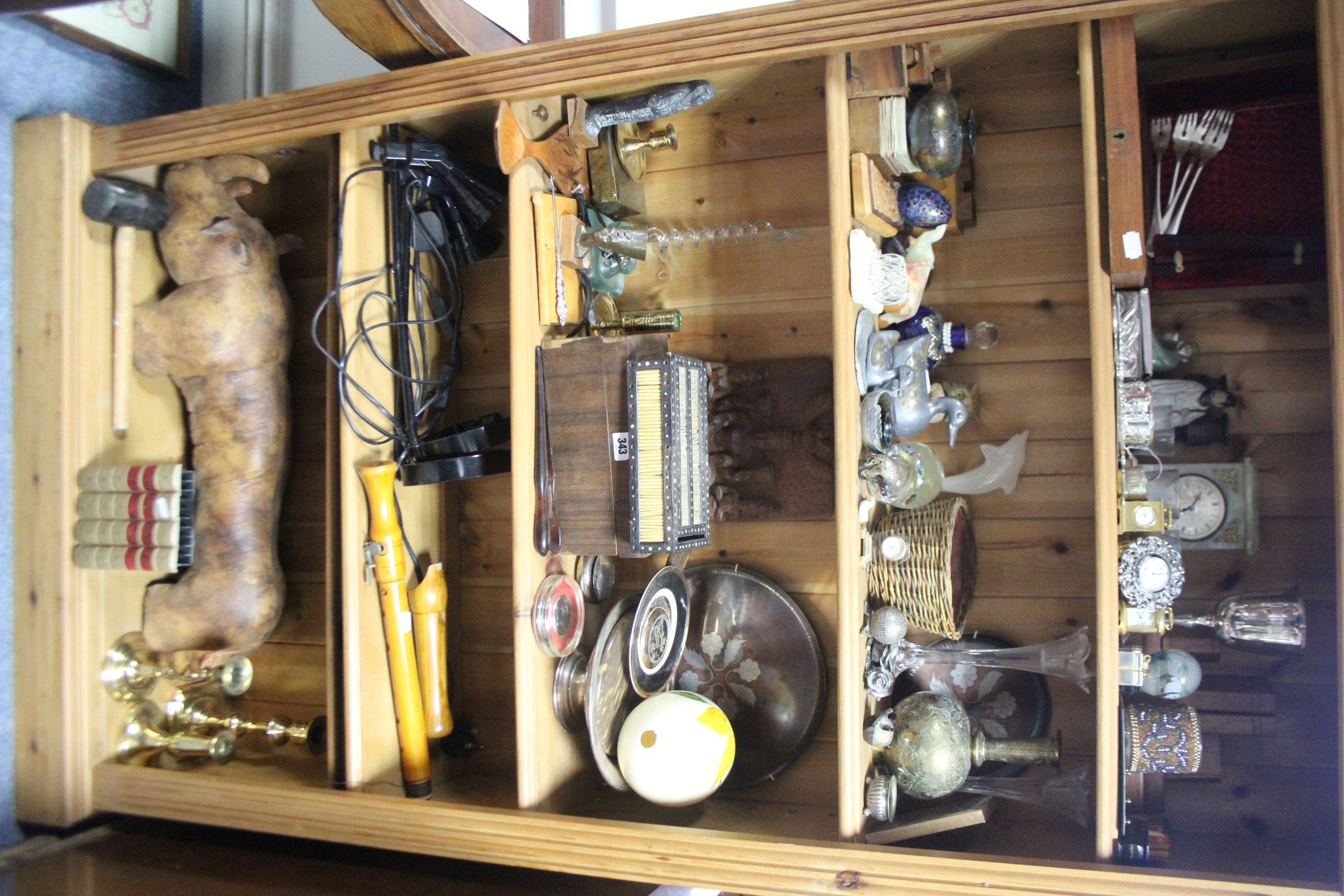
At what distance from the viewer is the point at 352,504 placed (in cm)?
150

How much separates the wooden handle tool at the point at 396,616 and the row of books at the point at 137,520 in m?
0.38

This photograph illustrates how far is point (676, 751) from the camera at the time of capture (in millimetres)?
1300

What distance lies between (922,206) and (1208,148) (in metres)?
0.41

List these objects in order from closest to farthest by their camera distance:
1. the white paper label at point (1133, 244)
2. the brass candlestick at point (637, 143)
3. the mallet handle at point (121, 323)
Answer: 1. the white paper label at point (1133, 244)
2. the brass candlestick at point (637, 143)
3. the mallet handle at point (121, 323)

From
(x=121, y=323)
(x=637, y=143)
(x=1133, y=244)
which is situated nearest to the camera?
(x=1133, y=244)

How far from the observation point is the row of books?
5.17ft

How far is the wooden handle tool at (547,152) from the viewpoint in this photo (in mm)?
1340

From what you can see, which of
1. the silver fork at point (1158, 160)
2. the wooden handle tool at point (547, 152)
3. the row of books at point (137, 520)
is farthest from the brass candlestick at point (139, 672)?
the silver fork at point (1158, 160)

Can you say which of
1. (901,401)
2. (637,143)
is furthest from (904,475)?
(637,143)

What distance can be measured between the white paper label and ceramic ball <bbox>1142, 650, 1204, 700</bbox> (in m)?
0.60

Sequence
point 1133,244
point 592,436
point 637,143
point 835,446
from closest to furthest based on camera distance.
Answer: point 1133,244
point 835,446
point 592,436
point 637,143

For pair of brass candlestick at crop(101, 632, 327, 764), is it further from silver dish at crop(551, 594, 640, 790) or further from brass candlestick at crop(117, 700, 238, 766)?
silver dish at crop(551, 594, 640, 790)

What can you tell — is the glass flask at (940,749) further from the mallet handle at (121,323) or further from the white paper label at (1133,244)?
the mallet handle at (121,323)

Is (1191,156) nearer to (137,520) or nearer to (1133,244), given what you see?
(1133,244)
